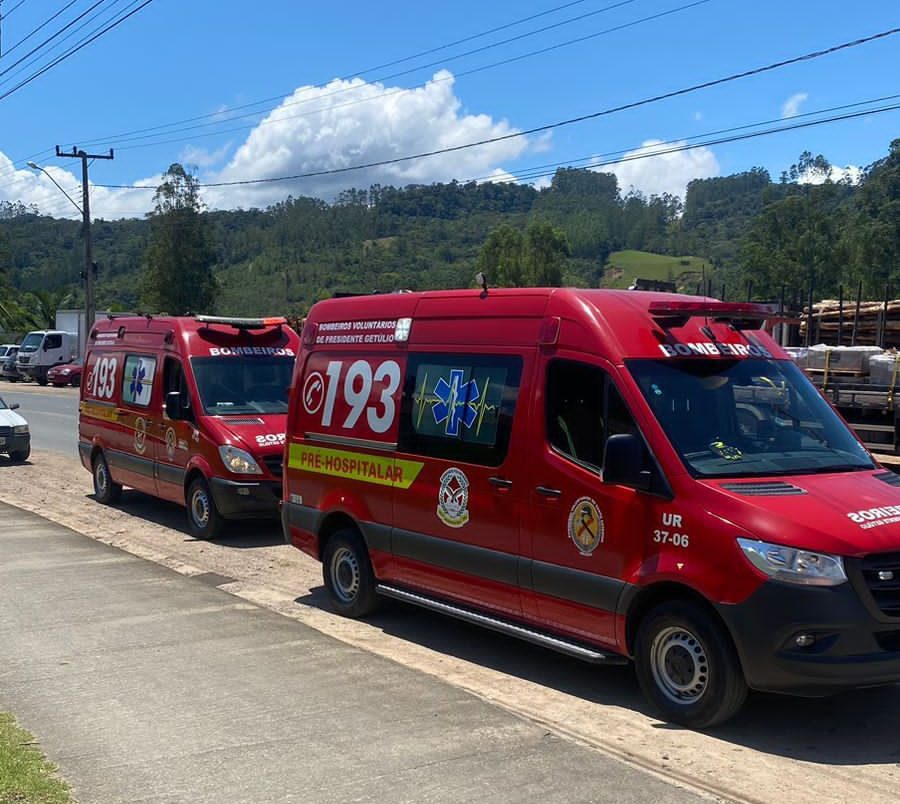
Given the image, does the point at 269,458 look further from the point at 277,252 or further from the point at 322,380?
the point at 277,252

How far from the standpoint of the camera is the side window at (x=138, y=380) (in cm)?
1254

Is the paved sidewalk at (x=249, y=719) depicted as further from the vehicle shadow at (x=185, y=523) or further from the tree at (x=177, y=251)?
the tree at (x=177, y=251)

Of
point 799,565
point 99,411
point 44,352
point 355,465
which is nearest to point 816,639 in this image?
point 799,565

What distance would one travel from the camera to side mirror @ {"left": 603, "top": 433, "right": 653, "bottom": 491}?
5676 millimetres

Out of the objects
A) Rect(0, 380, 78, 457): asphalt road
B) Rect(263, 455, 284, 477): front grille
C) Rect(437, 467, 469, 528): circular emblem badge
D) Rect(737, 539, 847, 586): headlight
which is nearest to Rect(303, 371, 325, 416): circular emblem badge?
Rect(437, 467, 469, 528): circular emblem badge

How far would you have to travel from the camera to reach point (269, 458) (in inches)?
437

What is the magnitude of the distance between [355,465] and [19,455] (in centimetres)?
1321

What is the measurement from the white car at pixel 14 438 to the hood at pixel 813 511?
16099 millimetres

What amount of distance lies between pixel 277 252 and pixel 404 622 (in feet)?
489

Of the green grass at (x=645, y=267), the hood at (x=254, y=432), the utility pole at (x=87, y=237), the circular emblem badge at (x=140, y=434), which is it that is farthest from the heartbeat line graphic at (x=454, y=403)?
Answer: the green grass at (x=645, y=267)

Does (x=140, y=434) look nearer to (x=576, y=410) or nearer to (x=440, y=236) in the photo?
(x=576, y=410)

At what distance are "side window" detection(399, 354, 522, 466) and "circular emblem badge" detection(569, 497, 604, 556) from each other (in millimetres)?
739

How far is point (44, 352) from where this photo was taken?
166 feet

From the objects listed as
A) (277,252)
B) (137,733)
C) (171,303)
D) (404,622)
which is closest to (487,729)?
(137,733)
